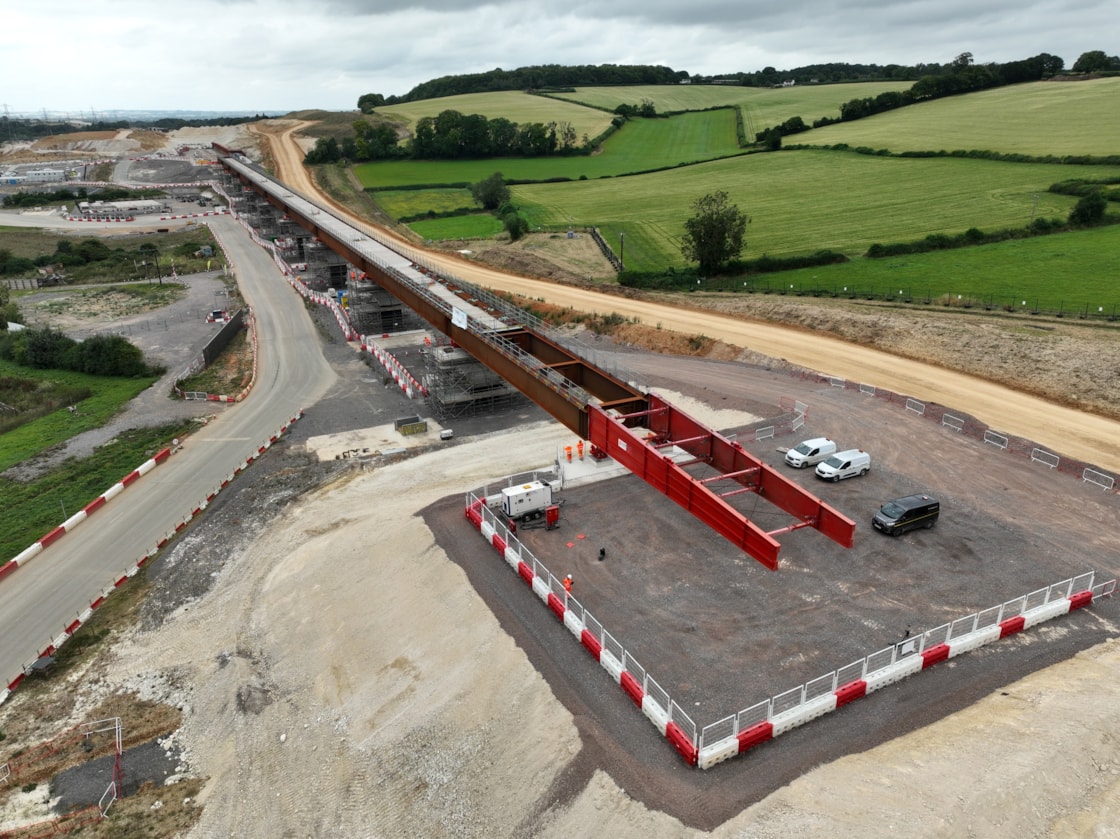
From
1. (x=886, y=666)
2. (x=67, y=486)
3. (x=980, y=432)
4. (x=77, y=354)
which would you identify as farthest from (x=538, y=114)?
(x=886, y=666)

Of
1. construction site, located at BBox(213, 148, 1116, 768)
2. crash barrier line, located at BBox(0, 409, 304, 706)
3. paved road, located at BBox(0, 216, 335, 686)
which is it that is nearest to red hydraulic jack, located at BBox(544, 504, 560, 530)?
construction site, located at BBox(213, 148, 1116, 768)

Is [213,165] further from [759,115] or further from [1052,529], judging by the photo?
[1052,529]

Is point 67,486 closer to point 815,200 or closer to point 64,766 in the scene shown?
point 64,766

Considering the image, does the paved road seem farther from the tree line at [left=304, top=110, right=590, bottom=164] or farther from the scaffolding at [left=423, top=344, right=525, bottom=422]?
the tree line at [left=304, top=110, right=590, bottom=164]

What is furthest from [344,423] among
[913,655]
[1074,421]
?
[1074,421]

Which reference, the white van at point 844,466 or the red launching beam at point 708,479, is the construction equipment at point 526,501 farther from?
the white van at point 844,466

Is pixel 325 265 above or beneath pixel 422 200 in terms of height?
beneath
